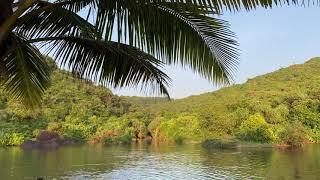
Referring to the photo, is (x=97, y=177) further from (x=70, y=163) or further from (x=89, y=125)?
(x=89, y=125)

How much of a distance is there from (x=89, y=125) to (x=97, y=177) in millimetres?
36849

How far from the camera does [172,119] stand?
214 ft

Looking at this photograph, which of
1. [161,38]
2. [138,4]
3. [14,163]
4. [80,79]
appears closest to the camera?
[138,4]

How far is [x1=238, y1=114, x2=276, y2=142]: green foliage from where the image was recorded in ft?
181

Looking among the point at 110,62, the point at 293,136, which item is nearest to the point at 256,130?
the point at 293,136

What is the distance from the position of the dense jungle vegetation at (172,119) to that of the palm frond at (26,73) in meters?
49.1

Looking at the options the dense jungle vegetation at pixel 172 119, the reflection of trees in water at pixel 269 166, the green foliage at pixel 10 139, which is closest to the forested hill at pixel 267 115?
the dense jungle vegetation at pixel 172 119

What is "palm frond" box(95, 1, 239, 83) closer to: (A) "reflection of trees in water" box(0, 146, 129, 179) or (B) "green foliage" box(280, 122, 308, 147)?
(A) "reflection of trees in water" box(0, 146, 129, 179)

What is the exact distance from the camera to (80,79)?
3947 mm

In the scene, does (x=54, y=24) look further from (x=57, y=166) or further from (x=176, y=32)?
(x=57, y=166)

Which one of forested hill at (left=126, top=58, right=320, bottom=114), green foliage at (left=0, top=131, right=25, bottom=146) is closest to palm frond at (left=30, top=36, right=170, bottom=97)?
forested hill at (left=126, top=58, right=320, bottom=114)

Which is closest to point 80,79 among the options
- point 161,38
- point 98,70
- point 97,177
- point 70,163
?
point 98,70

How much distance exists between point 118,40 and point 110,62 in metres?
0.99

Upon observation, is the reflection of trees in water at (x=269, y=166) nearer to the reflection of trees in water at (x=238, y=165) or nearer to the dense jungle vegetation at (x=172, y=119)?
the reflection of trees in water at (x=238, y=165)
